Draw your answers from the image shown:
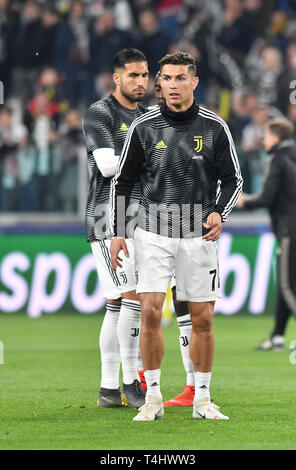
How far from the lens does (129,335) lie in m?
7.79

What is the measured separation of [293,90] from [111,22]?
3.78m

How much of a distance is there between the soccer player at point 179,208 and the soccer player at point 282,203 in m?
4.95

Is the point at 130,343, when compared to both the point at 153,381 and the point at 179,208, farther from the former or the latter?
the point at 179,208

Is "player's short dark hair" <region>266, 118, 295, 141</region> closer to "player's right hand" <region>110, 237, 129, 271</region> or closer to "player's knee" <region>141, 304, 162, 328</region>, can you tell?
"player's right hand" <region>110, 237, 129, 271</region>

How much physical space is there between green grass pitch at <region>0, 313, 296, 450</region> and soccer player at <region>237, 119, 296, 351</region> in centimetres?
40

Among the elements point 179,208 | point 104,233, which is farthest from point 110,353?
point 179,208

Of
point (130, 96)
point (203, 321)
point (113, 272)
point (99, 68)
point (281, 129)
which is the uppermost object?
point (99, 68)

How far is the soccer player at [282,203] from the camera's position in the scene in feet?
39.7

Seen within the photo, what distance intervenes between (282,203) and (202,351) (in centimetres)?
535

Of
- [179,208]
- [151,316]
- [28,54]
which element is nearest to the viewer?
[151,316]

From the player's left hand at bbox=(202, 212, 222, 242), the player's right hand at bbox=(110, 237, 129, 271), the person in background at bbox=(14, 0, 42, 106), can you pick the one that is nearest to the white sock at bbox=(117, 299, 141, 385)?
the player's right hand at bbox=(110, 237, 129, 271)

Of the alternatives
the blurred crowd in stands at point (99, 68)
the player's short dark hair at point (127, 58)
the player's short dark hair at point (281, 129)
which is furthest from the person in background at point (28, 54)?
the player's short dark hair at point (127, 58)

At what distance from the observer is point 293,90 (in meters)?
16.4
